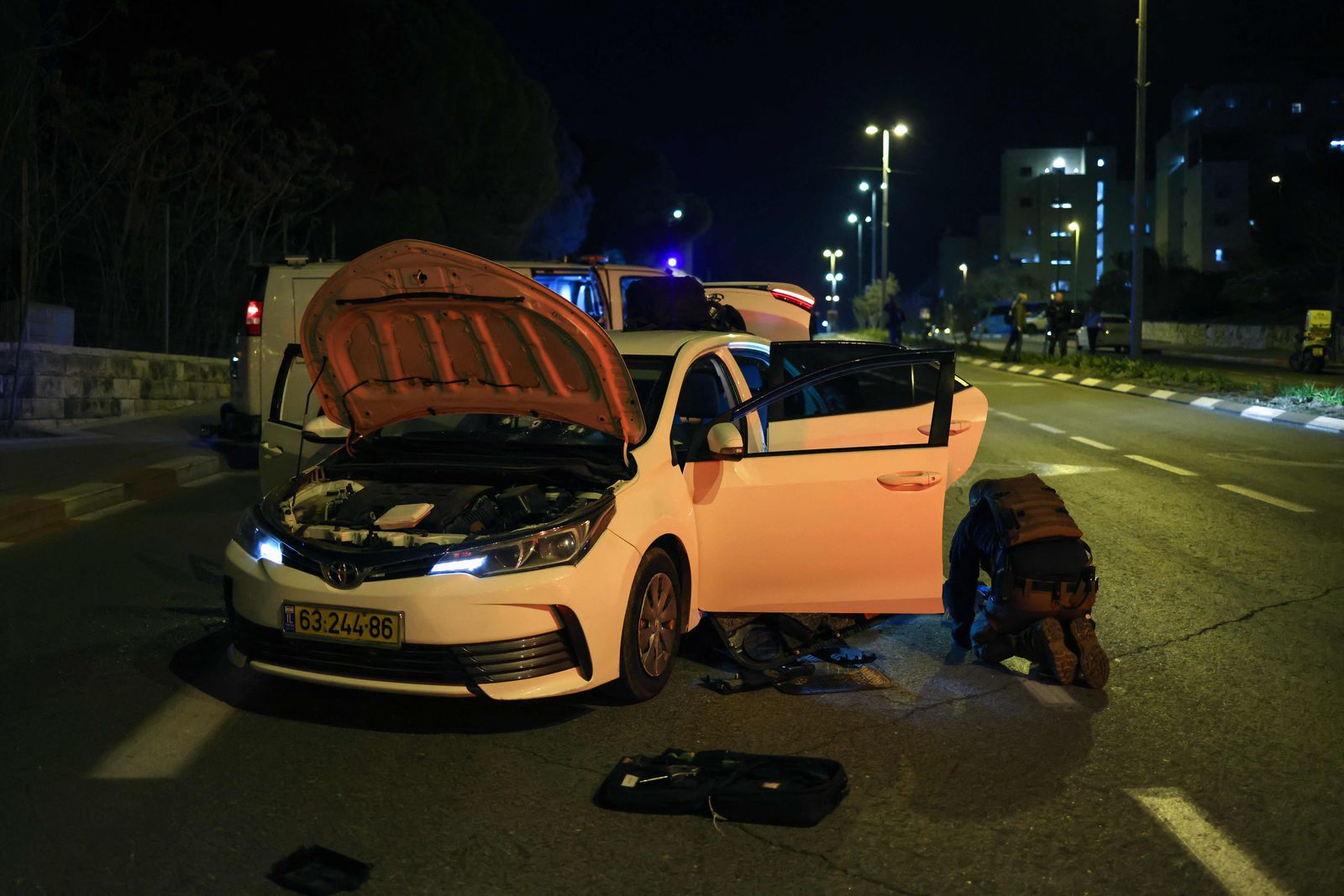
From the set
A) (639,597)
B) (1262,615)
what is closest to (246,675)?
(639,597)

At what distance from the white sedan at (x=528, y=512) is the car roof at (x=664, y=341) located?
3 cm

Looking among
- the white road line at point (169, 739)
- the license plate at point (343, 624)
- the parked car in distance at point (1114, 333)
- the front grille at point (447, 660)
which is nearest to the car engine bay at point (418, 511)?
the license plate at point (343, 624)

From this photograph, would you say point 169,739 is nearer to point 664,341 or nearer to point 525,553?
point 525,553

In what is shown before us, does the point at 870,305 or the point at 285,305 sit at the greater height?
the point at 870,305

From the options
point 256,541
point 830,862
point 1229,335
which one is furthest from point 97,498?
point 1229,335

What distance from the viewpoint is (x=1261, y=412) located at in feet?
65.1

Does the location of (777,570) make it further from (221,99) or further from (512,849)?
(221,99)

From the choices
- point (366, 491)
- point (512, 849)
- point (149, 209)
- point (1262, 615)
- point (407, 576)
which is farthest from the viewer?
point (149, 209)

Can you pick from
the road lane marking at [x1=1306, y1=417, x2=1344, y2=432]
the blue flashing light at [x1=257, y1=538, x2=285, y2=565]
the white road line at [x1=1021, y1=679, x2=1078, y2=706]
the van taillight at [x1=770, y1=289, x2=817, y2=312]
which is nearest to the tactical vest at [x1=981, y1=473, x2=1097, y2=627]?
the white road line at [x1=1021, y1=679, x2=1078, y2=706]

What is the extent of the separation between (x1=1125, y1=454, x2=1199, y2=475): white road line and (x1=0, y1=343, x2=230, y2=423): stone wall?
1258cm

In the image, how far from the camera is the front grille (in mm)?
4984

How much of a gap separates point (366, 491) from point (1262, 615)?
454cm

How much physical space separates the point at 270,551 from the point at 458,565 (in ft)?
2.82

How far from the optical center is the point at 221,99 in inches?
838
